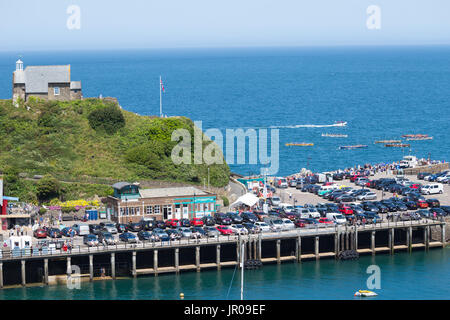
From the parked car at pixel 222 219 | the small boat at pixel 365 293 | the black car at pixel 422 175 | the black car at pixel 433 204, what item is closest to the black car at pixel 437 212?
the black car at pixel 433 204

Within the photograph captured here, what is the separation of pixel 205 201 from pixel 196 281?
15.3 m

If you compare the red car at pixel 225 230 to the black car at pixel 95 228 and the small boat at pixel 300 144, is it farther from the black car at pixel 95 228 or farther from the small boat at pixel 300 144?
the small boat at pixel 300 144

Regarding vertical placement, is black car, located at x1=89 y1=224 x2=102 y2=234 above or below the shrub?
below

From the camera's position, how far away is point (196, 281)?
79250mm

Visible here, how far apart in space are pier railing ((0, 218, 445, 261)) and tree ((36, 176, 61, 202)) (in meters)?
22.0

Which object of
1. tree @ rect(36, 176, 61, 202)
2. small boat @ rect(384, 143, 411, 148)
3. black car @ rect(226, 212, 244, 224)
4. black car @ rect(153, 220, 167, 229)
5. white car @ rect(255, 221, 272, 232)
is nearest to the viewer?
white car @ rect(255, 221, 272, 232)

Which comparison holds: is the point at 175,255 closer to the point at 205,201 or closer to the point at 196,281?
the point at 196,281

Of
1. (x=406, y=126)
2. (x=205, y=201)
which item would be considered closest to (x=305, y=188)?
(x=205, y=201)

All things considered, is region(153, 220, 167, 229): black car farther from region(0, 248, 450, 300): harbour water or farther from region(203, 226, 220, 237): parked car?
region(0, 248, 450, 300): harbour water

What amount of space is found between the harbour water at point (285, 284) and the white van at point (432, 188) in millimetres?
19013

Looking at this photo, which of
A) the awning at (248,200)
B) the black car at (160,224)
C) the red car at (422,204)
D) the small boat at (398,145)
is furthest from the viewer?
the small boat at (398,145)

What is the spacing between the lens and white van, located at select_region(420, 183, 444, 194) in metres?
104

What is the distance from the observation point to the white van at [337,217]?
8850cm
